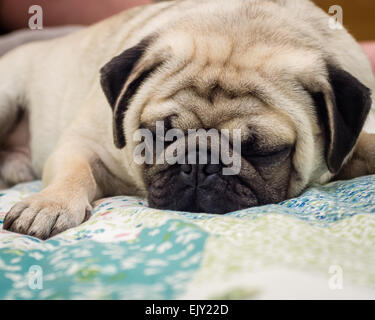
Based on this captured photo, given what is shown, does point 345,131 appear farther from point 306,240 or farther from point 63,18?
point 63,18

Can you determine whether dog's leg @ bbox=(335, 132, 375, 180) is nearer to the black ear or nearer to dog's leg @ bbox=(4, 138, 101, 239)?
the black ear

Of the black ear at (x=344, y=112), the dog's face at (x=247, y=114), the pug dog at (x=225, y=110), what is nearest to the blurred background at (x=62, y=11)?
the pug dog at (x=225, y=110)

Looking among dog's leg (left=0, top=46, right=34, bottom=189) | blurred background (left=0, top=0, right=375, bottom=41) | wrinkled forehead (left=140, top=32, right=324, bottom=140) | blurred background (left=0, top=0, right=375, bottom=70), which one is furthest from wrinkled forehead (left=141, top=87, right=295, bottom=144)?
blurred background (left=0, top=0, right=375, bottom=41)

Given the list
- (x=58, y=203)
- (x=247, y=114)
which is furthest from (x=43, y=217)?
(x=247, y=114)

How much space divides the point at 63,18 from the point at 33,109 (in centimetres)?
143

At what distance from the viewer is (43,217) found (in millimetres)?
1432

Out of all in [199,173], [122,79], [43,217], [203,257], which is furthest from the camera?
[122,79]

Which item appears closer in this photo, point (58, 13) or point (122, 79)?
point (122, 79)

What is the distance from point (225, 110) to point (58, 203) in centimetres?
64

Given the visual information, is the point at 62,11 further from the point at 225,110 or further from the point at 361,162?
the point at 361,162

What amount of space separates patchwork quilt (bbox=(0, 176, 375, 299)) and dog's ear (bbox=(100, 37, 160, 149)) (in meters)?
0.49

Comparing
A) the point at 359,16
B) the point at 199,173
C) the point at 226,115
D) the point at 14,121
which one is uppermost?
the point at 359,16

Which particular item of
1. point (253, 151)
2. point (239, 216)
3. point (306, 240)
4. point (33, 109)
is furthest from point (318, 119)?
point (33, 109)

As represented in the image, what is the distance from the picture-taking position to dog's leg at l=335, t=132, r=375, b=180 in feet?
6.21
